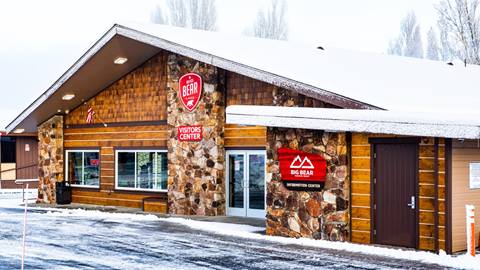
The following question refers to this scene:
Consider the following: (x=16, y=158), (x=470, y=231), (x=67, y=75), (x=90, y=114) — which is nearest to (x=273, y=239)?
(x=470, y=231)

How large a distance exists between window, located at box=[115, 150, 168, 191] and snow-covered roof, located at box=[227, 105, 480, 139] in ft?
24.7

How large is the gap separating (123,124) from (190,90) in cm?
430

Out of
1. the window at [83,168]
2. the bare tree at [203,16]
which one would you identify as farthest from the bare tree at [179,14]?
the window at [83,168]

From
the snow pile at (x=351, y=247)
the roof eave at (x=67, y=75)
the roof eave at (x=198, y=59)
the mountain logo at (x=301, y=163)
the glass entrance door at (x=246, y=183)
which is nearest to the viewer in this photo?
the snow pile at (x=351, y=247)

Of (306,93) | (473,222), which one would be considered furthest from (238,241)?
(473,222)

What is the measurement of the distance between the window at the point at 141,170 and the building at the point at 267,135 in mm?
52

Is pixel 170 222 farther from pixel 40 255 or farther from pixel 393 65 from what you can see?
pixel 393 65

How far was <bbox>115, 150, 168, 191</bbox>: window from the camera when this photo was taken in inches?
942

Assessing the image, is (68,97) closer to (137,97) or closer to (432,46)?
(137,97)

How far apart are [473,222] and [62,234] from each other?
32.1 ft

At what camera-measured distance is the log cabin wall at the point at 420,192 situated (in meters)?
14.1

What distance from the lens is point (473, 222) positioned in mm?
13547

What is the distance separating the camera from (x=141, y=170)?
24.7m

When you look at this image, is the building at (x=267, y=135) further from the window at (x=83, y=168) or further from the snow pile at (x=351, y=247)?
the snow pile at (x=351, y=247)
